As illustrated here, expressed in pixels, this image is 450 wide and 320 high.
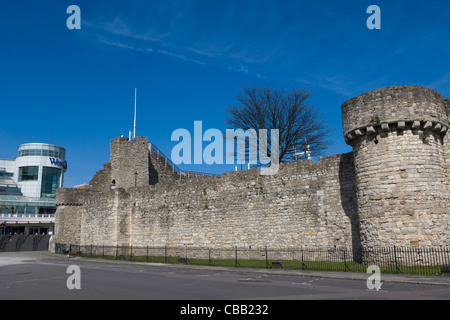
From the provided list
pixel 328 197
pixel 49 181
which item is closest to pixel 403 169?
pixel 328 197

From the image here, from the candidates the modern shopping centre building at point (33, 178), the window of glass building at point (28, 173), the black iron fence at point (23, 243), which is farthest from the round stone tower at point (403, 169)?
the window of glass building at point (28, 173)

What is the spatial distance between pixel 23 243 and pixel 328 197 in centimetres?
4228

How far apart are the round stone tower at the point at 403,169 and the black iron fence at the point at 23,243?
42843 millimetres

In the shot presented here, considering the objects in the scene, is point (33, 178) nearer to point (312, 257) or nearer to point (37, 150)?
point (37, 150)

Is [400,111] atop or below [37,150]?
below

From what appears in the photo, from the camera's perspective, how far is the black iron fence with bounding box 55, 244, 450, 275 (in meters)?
17.5

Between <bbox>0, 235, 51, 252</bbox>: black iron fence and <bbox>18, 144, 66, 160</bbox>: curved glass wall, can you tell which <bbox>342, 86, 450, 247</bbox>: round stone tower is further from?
<bbox>18, 144, 66, 160</bbox>: curved glass wall

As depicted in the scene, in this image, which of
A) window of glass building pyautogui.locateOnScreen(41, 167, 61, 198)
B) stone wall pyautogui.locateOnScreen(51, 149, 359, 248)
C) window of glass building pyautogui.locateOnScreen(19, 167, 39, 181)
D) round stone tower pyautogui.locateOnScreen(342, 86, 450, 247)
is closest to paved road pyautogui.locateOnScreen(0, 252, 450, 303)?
round stone tower pyautogui.locateOnScreen(342, 86, 450, 247)

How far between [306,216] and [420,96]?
9.05 metres

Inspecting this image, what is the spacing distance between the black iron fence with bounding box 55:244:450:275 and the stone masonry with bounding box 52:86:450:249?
45 cm

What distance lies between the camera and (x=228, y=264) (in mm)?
23422

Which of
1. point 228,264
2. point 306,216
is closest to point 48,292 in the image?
point 228,264

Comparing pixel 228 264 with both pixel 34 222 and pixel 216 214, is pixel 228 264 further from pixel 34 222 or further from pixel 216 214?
pixel 34 222

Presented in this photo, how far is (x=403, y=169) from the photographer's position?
A: 18750 millimetres
